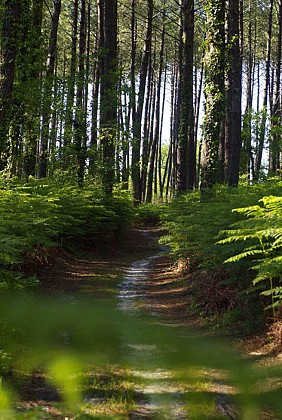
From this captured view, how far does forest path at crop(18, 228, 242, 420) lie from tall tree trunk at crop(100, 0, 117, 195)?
2.98 metres

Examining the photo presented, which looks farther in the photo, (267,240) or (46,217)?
(46,217)

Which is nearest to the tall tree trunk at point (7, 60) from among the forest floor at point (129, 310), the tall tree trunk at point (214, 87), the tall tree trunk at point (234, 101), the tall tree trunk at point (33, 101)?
the tall tree trunk at point (33, 101)

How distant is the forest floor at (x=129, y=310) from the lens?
408cm

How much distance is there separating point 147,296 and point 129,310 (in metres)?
1.46

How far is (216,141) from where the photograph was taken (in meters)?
12.8

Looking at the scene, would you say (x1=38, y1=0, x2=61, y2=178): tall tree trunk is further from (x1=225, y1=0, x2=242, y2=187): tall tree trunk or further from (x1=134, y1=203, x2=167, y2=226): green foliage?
(x1=134, y1=203, x2=167, y2=226): green foliage

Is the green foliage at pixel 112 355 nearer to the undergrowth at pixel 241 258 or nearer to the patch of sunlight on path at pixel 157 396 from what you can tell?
the patch of sunlight on path at pixel 157 396

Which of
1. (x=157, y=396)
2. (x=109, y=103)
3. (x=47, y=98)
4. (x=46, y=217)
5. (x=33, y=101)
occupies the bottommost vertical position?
(x=157, y=396)

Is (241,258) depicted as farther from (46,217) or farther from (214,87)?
(214,87)

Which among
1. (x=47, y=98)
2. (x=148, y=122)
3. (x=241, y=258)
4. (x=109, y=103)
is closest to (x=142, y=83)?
(x=109, y=103)

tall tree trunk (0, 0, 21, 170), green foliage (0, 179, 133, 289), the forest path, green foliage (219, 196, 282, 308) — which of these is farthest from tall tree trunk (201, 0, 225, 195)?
green foliage (219, 196, 282, 308)

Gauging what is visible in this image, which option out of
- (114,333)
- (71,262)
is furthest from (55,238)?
(114,333)

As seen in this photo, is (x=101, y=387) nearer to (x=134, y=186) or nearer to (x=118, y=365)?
(x=118, y=365)

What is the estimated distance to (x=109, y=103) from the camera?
18.0 metres
